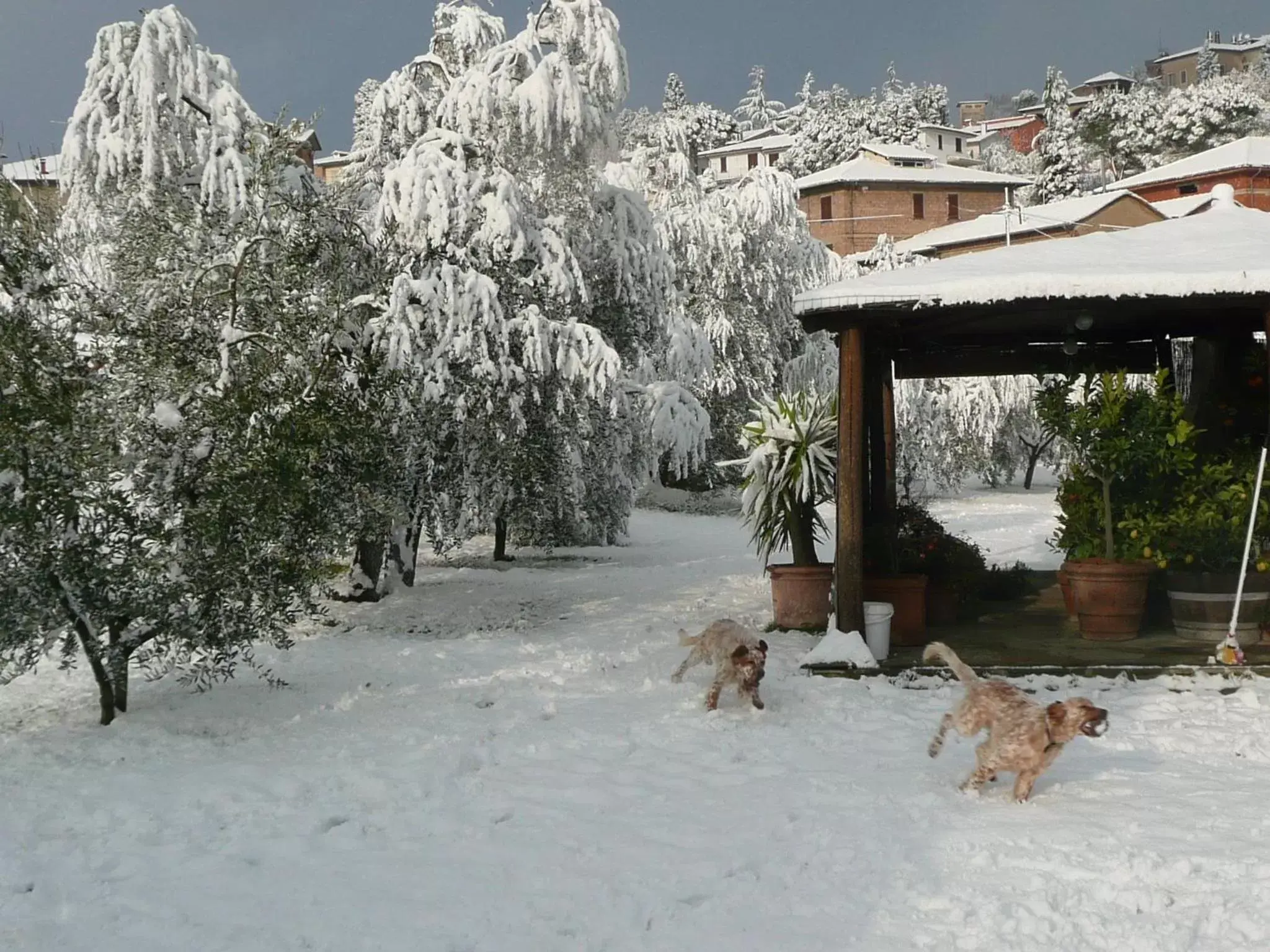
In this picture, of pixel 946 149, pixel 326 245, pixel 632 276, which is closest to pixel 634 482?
pixel 632 276

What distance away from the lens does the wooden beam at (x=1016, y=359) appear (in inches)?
399

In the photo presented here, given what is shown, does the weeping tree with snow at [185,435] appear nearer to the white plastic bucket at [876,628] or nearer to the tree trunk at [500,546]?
the white plastic bucket at [876,628]

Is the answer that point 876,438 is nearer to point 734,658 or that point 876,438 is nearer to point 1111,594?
point 1111,594

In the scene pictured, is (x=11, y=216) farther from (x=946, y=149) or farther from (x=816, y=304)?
(x=946, y=149)

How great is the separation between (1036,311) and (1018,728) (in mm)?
3412

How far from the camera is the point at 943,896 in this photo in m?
4.05

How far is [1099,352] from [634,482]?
6.35 m

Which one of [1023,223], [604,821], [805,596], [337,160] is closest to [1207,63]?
[1023,223]

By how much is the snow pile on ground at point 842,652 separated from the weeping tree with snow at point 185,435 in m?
3.22

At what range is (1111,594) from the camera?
26.7 feet

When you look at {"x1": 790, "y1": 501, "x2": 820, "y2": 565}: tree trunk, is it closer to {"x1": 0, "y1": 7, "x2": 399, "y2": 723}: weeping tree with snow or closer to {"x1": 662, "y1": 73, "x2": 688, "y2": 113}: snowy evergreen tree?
{"x1": 0, "y1": 7, "x2": 399, "y2": 723}: weeping tree with snow

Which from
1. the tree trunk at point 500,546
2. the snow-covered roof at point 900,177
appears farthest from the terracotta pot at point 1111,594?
the snow-covered roof at point 900,177

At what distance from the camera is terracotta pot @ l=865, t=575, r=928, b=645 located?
8.34 meters

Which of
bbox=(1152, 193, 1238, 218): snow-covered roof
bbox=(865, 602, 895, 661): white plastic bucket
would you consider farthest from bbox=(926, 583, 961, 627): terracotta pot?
bbox=(1152, 193, 1238, 218): snow-covered roof
